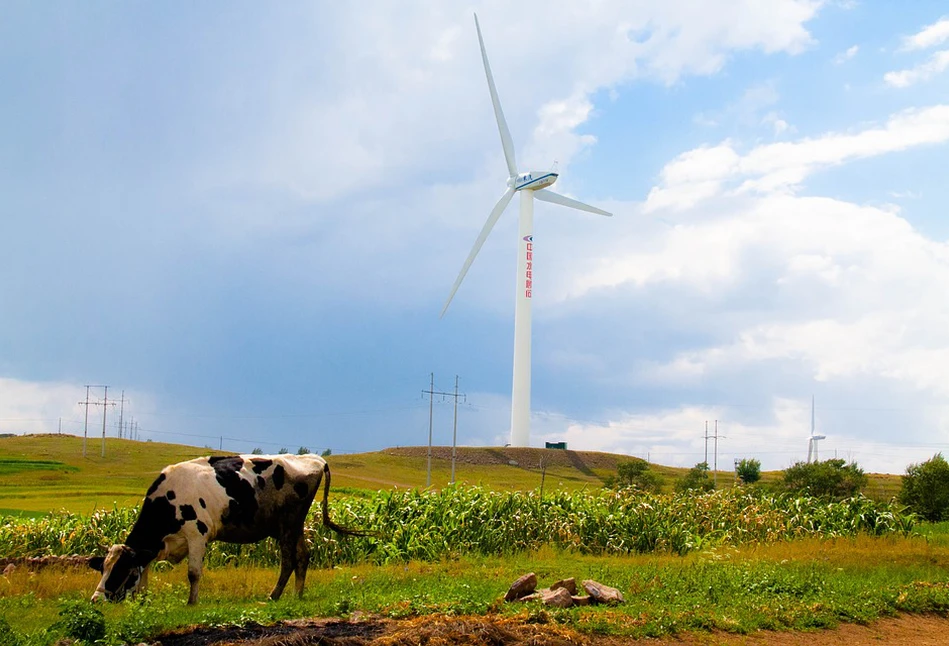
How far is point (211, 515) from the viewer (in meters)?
13.1

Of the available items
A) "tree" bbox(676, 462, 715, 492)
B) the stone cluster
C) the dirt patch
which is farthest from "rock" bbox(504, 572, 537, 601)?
"tree" bbox(676, 462, 715, 492)

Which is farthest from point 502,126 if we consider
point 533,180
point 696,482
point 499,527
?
point 499,527

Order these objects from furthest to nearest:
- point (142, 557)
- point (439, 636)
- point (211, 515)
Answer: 1. point (211, 515)
2. point (142, 557)
3. point (439, 636)

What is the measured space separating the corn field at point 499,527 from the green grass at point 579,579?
1.32m

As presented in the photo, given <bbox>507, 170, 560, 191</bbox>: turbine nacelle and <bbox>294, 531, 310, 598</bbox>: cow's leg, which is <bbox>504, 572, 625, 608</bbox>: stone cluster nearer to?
<bbox>294, 531, 310, 598</bbox>: cow's leg

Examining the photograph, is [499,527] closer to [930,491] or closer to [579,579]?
[579,579]

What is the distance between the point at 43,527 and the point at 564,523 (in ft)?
41.8

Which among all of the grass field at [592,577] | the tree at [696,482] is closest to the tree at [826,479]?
the tree at [696,482]

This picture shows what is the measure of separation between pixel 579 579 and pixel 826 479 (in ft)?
111

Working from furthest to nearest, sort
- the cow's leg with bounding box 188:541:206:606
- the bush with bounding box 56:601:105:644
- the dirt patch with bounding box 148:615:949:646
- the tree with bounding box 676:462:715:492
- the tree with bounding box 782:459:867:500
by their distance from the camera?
the tree with bounding box 676:462:715:492
the tree with bounding box 782:459:867:500
the cow's leg with bounding box 188:541:206:606
the bush with bounding box 56:601:105:644
the dirt patch with bounding box 148:615:949:646

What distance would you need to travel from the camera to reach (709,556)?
19594mm

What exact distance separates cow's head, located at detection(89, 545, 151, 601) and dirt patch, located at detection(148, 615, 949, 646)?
10.4 feet

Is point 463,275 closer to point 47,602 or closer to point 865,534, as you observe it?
point 865,534

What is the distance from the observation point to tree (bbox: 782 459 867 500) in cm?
4459
